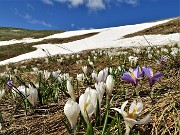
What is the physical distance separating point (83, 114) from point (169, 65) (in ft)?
11.9

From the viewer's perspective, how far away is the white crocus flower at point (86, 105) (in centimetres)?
236

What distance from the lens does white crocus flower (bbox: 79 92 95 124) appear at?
236 cm

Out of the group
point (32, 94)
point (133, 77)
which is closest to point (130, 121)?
point (133, 77)

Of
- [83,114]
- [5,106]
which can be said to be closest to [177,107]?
[83,114]

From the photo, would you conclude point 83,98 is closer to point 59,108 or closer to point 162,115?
point 162,115

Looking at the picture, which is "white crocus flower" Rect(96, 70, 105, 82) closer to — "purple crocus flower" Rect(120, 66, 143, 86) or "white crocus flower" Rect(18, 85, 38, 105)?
"purple crocus flower" Rect(120, 66, 143, 86)

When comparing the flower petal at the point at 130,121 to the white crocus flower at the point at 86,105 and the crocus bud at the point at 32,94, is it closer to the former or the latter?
the white crocus flower at the point at 86,105

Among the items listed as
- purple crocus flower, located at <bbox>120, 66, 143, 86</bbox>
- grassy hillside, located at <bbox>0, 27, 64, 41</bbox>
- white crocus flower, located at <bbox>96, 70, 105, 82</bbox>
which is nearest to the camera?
purple crocus flower, located at <bbox>120, 66, 143, 86</bbox>

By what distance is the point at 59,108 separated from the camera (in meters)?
3.63

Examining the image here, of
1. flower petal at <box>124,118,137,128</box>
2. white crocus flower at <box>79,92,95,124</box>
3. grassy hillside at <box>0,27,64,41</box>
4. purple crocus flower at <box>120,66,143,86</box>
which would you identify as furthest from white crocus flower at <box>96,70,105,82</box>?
grassy hillside at <box>0,27,64,41</box>

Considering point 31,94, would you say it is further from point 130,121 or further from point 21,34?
point 21,34

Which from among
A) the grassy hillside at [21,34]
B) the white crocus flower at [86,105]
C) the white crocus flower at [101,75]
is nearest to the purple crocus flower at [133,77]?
the white crocus flower at [101,75]

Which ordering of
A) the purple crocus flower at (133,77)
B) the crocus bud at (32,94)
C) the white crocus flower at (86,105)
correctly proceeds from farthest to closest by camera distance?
the crocus bud at (32,94) → the purple crocus flower at (133,77) → the white crocus flower at (86,105)

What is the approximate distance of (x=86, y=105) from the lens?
7.83ft
